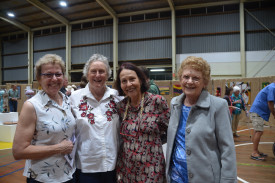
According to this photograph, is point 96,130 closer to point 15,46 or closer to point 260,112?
point 260,112

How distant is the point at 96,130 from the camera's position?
1.58m

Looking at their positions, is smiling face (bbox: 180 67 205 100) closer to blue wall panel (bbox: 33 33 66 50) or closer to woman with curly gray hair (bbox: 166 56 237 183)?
woman with curly gray hair (bbox: 166 56 237 183)

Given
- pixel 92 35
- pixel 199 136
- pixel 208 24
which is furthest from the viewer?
pixel 92 35

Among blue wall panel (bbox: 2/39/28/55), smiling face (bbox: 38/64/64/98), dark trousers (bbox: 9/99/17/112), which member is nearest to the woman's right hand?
smiling face (bbox: 38/64/64/98)

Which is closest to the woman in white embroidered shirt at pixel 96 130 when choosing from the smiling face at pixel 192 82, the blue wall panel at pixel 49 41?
the smiling face at pixel 192 82

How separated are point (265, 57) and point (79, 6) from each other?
1221cm

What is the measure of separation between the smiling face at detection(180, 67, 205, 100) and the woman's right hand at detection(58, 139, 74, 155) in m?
1.00

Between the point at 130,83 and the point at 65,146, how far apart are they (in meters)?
0.74

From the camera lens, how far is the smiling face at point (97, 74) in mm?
1690

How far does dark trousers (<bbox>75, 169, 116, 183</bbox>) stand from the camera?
1.55 metres

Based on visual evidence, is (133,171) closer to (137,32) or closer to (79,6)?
(137,32)

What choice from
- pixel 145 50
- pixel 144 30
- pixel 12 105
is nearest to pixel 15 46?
pixel 12 105

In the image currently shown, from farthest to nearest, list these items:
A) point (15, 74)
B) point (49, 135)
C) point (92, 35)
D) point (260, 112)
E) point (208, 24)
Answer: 1. point (15, 74)
2. point (92, 35)
3. point (208, 24)
4. point (260, 112)
5. point (49, 135)

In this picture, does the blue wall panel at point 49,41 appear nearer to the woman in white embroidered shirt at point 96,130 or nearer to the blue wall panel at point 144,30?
the blue wall panel at point 144,30
